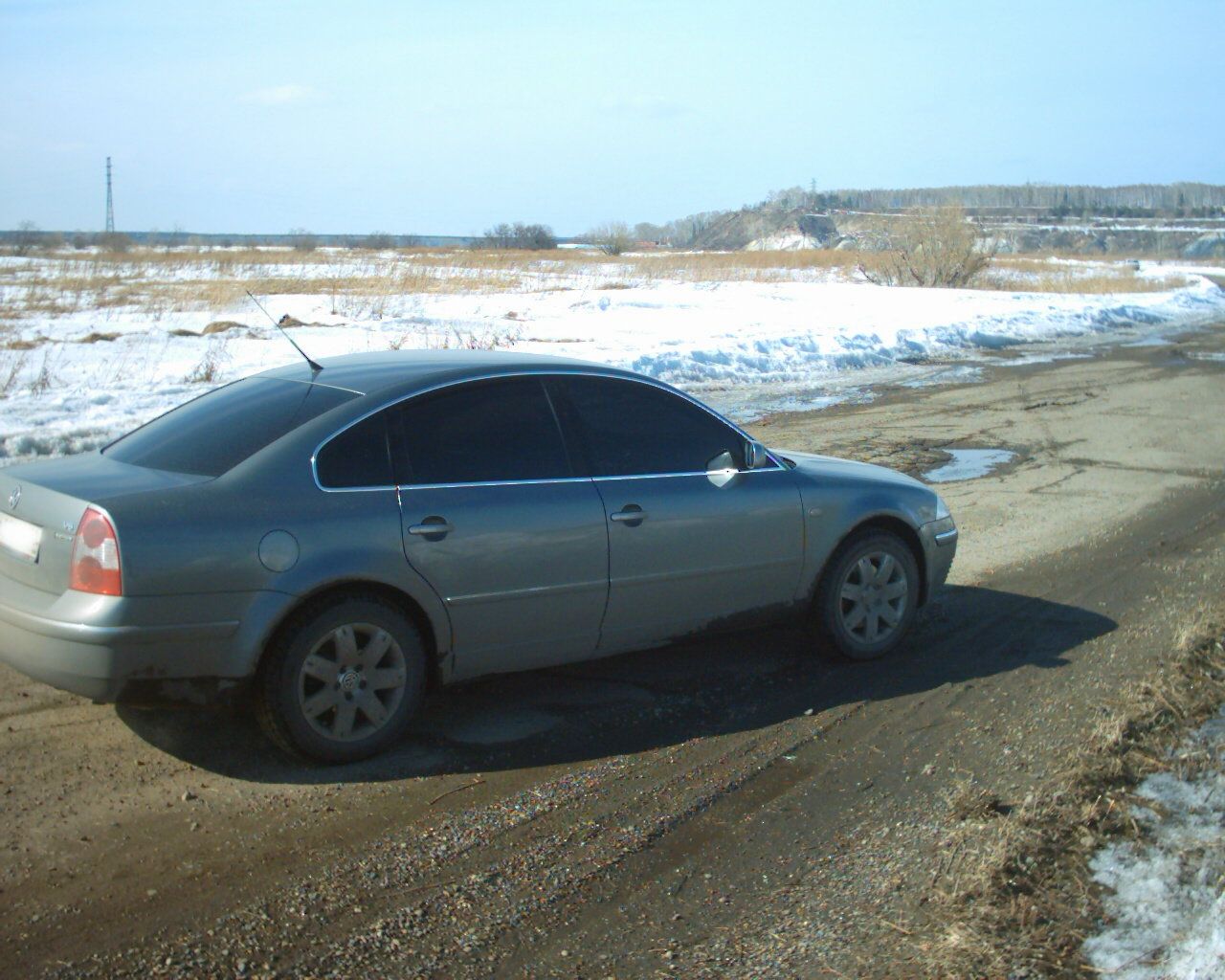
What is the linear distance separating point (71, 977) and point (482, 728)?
2.11 meters

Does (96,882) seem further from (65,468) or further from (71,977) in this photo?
(65,468)

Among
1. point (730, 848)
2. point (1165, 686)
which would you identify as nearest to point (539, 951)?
point (730, 848)

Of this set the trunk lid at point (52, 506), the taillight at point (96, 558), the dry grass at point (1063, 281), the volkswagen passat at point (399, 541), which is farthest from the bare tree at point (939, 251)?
the taillight at point (96, 558)

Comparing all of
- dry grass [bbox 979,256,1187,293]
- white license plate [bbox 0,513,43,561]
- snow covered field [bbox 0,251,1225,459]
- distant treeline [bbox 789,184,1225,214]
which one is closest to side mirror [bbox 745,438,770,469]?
white license plate [bbox 0,513,43,561]

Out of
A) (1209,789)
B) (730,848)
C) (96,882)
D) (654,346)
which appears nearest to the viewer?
(96,882)

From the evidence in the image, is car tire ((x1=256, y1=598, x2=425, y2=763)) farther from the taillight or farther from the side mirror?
the side mirror

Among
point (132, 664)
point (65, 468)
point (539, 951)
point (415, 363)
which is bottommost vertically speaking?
point (539, 951)

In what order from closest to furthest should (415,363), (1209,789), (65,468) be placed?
(1209,789) → (65,468) → (415,363)

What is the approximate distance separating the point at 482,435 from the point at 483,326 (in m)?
17.8

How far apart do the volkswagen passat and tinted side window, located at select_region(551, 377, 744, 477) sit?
0.01m

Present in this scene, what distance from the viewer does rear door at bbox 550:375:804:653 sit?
525cm

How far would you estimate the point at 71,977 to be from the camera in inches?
126

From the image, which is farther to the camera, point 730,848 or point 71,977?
point 730,848

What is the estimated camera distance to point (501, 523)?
4855 millimetres
